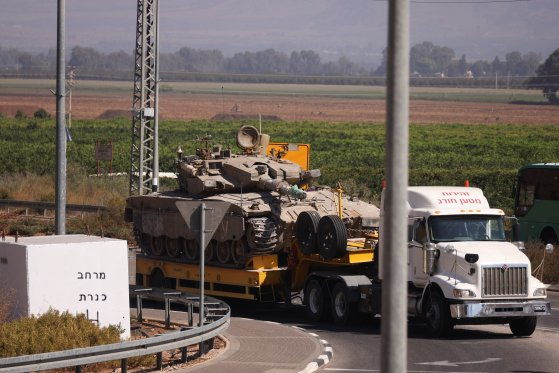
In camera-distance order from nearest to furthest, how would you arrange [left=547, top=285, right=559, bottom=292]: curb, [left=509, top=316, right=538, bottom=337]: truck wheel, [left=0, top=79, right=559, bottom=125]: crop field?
1. [left=509, top=316, right=538, bottom=337]: truck wheel
2. [left=547, top=285, right=559, bottom=292]: curb
3. [left=0, top=79, right=559, bottom=125]: crop field

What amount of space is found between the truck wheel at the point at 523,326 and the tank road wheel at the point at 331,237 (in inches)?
140

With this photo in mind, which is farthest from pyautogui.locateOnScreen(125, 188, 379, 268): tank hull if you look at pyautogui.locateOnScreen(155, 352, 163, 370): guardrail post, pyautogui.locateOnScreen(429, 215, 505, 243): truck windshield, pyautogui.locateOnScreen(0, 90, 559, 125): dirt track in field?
pyautogui.locateOnScreen(0, 90, 559, 125): dirt track in field

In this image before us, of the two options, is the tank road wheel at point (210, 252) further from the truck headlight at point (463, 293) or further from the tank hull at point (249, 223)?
the truck headlight at point (463, 293)

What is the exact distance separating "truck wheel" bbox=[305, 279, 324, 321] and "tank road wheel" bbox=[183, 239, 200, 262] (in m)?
4.06

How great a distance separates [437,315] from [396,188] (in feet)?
43.7

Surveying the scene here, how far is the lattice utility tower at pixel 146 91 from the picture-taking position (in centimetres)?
4059

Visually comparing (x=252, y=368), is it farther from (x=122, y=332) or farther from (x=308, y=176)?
(x=308, y=176)

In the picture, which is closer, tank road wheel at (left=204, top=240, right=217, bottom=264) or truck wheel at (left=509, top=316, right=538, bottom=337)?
truck wheel at (left=509, top=316, right=538, bottom=337)

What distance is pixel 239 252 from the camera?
2644 cm

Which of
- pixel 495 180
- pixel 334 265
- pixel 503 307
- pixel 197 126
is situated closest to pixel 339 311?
pixel 334 265

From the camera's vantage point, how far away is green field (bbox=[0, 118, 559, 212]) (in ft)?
193

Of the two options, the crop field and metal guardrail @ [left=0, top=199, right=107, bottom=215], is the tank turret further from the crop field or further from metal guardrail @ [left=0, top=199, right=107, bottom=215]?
the crop field

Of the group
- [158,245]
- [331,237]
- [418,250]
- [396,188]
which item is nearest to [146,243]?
[158,245]

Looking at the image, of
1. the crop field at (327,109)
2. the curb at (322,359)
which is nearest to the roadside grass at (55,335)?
the curb at (322,359)
